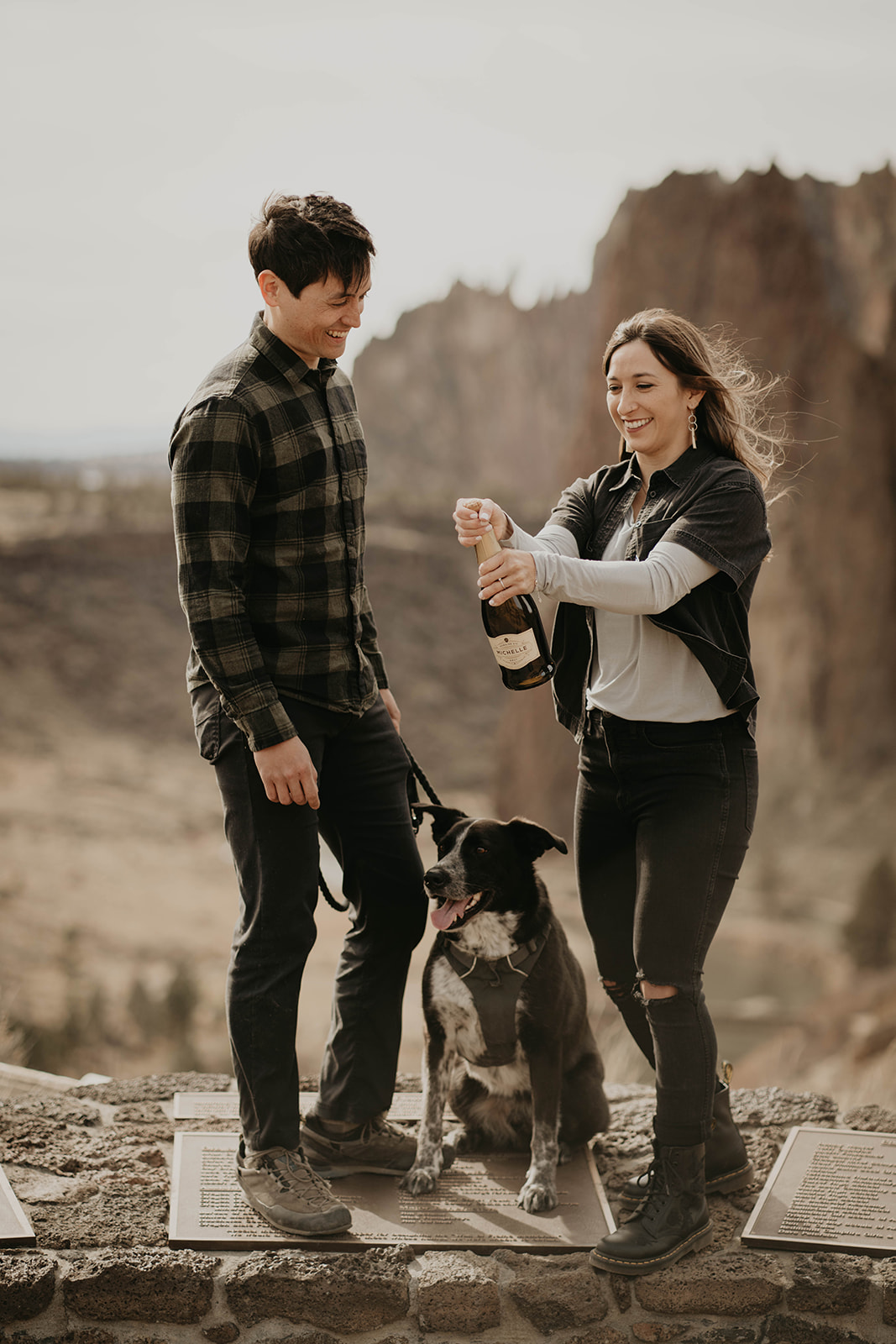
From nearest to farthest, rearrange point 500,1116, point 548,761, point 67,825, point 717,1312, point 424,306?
point 717,1312, point 500,1116, point 548,761, point 67,825, point 424,306

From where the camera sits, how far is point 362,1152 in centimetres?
304

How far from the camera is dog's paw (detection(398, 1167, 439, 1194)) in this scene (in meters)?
2.94

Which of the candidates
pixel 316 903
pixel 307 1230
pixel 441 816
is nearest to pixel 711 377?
pixel 441 816

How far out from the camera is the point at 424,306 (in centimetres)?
3500

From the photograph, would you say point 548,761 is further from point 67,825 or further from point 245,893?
point 245,893

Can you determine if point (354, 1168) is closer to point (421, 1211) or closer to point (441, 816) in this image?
point (421, 1211)

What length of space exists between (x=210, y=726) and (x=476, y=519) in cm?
79

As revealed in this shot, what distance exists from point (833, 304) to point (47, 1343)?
14.4m

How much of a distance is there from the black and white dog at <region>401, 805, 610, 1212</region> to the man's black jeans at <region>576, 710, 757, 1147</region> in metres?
0.27

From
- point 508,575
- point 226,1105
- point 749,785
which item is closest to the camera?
point 508,575

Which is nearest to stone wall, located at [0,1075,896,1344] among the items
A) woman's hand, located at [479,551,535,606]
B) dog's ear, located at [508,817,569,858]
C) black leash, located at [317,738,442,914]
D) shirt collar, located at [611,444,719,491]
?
black leash, located at [317,738,442,914]

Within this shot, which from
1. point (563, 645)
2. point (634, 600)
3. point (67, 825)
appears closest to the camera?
point (634, 600)

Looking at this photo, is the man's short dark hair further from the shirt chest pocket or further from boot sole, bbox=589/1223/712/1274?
boot sole, bbox=589/1223/712/1274

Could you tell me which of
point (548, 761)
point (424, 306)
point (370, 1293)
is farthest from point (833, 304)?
point (424, 306)
